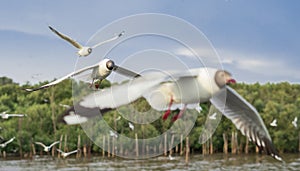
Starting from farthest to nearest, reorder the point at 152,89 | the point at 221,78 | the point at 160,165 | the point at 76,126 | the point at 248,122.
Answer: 1. the point at 76,126
2. the point at 160,165
3. the point at 248,122
4. the point at 152,89
5. the point at 221,78

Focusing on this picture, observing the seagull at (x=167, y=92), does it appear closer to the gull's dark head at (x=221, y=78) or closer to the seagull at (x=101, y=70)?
the gull's dark head at (x=221, y=78)

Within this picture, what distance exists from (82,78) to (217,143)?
184 ft

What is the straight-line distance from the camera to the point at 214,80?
907 cm

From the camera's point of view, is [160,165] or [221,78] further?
[160,165]

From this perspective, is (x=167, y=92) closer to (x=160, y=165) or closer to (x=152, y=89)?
(x=152, y=89)

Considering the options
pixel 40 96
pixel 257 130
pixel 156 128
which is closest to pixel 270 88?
pixel 156 128

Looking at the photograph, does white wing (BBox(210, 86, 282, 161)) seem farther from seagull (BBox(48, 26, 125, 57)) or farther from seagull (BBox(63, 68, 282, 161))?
seagull (BBox(48, 26, 125, 57))

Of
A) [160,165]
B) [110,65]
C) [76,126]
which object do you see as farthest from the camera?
[76,126]

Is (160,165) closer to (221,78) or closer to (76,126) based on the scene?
(76,126)

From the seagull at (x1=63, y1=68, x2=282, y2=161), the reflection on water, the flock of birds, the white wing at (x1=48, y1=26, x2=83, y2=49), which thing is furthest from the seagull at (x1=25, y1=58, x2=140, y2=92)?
the reflection on water

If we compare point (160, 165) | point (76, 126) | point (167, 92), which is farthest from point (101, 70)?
point (76, 126)

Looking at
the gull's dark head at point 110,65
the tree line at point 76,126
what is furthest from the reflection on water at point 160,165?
the gull's dark head at point 110,65

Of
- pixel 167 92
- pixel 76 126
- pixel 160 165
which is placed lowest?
pixel 160 165

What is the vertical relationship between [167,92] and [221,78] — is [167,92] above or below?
below
